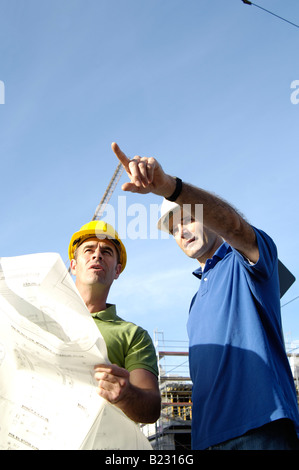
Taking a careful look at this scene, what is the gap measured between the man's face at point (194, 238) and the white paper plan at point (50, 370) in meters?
1.33

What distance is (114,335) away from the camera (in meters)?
2.17

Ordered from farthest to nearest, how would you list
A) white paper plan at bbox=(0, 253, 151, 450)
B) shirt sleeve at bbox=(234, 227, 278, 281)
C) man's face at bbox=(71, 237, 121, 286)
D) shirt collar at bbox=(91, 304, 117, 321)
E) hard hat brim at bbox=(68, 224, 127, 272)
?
hard hat brim at bbox=(68, 224, 127, 272) → man's face at bbox=(71, 237, 121, 286) → shirt collar at bbox=(91, 304, 117, 321) → shirt sleeve at bbox=(234, 227, 278, 281) → white paper plan at bbox=(0, 253, 151, 450)

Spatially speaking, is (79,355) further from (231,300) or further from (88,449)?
(231,300)

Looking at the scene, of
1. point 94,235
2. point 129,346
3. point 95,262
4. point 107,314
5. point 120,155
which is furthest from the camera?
point 94,235

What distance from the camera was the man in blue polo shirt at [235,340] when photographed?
1631 mm

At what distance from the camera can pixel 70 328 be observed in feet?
3.94

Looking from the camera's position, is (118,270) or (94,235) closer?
(94,235)

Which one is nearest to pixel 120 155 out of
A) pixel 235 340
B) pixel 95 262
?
pixel 235 340

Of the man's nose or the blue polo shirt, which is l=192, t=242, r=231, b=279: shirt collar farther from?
the man's nose

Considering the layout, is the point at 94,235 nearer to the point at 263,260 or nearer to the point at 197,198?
the point at 197,198

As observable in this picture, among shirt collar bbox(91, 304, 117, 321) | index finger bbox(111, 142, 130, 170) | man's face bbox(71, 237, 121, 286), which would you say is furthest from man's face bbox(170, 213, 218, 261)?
index finger bbox(111, 142, 130, 170)

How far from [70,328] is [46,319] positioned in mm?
75

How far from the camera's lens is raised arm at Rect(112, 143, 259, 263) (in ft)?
5.25

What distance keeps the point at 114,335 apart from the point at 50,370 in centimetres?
99
